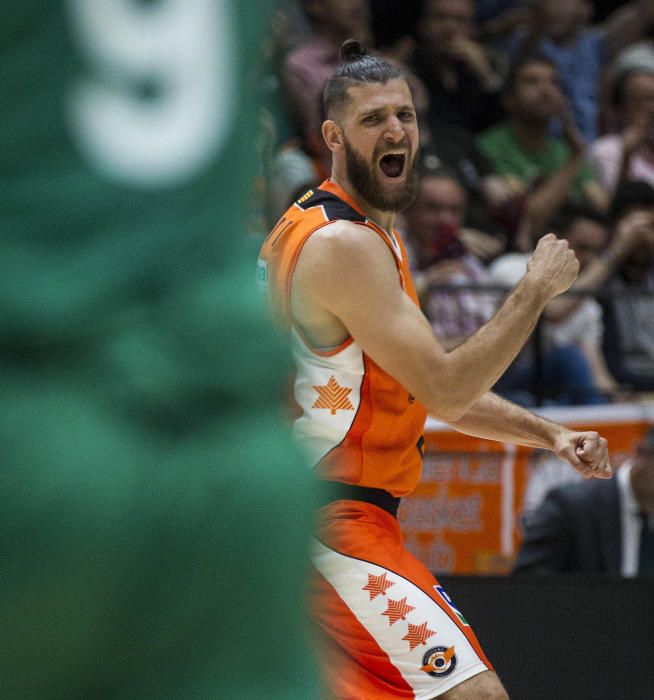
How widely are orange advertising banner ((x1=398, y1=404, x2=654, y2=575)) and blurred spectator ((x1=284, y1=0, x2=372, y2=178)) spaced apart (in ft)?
6.41

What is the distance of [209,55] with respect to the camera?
3.22ft

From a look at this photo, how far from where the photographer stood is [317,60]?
7855mm

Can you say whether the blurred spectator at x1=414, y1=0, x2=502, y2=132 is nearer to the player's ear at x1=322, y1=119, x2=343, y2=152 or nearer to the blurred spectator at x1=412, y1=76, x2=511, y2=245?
the blurred spectator at x1=412, y1=76, x2=511, y2=245

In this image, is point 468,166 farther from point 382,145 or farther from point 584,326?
point 382,145

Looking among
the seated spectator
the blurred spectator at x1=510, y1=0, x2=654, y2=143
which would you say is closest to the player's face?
the seated spectator

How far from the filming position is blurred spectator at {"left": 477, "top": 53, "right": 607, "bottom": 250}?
28.0 ft

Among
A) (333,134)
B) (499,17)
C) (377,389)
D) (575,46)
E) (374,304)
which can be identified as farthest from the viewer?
(499,17)

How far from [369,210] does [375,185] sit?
89mm

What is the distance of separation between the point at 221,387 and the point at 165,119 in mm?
203

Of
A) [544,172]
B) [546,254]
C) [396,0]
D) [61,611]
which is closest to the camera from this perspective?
[61,611]

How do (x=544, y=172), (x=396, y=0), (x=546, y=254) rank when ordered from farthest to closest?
(x=396, y=0)
(x=544, y=172)
(x=546, y=254)

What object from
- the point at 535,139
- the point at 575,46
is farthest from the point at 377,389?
the point at 575,46

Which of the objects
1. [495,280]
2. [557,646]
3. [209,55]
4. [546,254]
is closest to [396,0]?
[495,280]

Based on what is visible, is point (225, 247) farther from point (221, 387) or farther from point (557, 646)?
point (557, 646)
